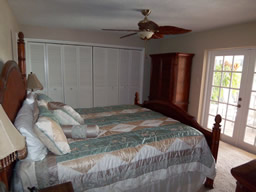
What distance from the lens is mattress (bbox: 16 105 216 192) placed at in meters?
1.41

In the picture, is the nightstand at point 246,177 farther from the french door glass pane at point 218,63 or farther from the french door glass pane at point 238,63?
the french door glass pane at point 218,63

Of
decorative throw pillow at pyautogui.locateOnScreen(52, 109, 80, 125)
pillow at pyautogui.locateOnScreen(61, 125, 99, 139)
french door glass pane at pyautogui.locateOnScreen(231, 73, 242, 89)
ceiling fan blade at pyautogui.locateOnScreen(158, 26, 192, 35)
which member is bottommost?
pillow at pyautogui.locateOnScreen(61, 125, 99, 139)

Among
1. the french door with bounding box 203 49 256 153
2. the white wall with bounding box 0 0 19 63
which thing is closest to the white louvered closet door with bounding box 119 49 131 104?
the french door with bounding box 203 49 256 153

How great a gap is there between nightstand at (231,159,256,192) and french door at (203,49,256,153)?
2765 millimetres

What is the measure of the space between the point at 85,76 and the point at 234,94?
3373 mm

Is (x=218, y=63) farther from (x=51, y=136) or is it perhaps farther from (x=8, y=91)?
(x=8, y=91)

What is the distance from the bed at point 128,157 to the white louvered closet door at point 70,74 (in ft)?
6.96

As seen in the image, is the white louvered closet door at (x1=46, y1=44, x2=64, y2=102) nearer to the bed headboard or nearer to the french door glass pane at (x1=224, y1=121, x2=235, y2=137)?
the bed headboard

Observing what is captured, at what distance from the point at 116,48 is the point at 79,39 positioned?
0.98 metres

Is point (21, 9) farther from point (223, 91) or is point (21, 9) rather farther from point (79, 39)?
point (223, 91)

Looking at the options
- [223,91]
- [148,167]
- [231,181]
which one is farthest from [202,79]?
[148,167]

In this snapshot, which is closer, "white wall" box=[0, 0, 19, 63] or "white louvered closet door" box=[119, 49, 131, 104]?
"white wall" box=[0, 0, 19, 63]

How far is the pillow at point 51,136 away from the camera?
1.43 m

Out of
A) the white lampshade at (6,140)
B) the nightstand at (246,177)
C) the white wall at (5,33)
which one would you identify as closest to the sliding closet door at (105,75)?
the white wall at (5,33)
